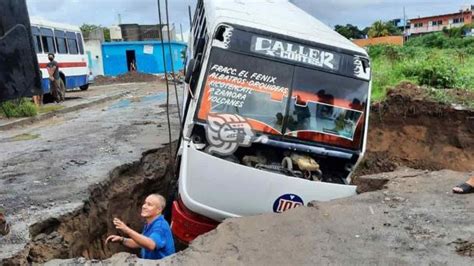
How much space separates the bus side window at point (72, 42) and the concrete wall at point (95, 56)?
14615 millimetres

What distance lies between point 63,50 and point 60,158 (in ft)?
45.3

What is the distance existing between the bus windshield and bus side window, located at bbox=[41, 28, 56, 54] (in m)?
14.4

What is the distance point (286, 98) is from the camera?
609 centimetres

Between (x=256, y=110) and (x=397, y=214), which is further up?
(x=256, y=110)

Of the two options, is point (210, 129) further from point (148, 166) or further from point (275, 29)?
point (148, 166)

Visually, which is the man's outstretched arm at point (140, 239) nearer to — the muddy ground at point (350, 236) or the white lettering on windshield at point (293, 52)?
the muddy ground at point (350, 236)

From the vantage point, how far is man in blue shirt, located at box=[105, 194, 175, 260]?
4.49 meters

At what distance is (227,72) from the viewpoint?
6117 mm

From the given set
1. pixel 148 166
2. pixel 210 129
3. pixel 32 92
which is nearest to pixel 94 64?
pixel 148 166

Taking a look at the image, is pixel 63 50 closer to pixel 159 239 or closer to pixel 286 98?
pixel 286 98

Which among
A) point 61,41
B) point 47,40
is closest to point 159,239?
point 47,40

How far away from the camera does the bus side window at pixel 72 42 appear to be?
21500 mm

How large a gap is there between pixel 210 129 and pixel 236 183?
0.74 m

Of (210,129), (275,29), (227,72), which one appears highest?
(275,29)
